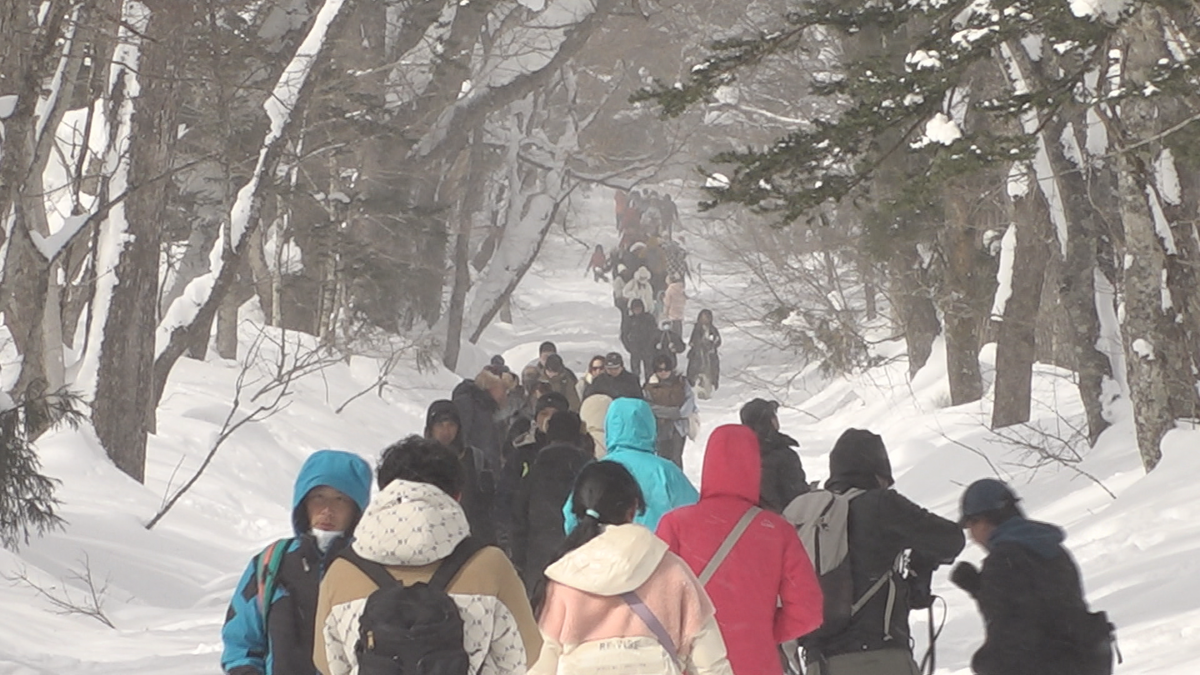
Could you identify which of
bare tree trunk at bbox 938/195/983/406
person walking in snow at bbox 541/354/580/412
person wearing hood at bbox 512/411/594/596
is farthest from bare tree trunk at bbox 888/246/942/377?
person wearing hood at bbox 512/411/594/596

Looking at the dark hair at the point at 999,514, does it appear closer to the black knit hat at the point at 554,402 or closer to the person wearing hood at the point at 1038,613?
the person wearing hood at the point at 1038,613

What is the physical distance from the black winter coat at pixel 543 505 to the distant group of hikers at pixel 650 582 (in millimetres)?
1401

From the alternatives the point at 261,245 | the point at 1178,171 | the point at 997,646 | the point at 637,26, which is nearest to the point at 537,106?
the point at 637,26

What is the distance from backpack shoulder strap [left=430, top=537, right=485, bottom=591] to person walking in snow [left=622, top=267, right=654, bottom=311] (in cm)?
2716

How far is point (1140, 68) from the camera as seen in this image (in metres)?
10.2

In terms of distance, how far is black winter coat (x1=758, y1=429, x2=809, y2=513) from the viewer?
8.61 meters

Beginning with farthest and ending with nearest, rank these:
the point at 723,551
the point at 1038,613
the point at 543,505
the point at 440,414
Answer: the point at 440,414
the point at 543,505
the point at 723,551
the point at 1038,613

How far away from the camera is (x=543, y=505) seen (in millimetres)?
7758

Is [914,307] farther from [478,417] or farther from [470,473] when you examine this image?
[470,473]

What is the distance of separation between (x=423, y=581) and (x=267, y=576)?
683 millimetres

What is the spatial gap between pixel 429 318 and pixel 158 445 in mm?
12232

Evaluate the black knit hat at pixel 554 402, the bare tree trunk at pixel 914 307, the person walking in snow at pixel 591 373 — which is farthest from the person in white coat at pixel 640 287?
the black knit hat at pixel 554 402

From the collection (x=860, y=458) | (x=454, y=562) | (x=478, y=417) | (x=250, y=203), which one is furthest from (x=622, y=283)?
(x=454, y=562)

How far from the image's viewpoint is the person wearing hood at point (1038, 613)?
4.61 m
